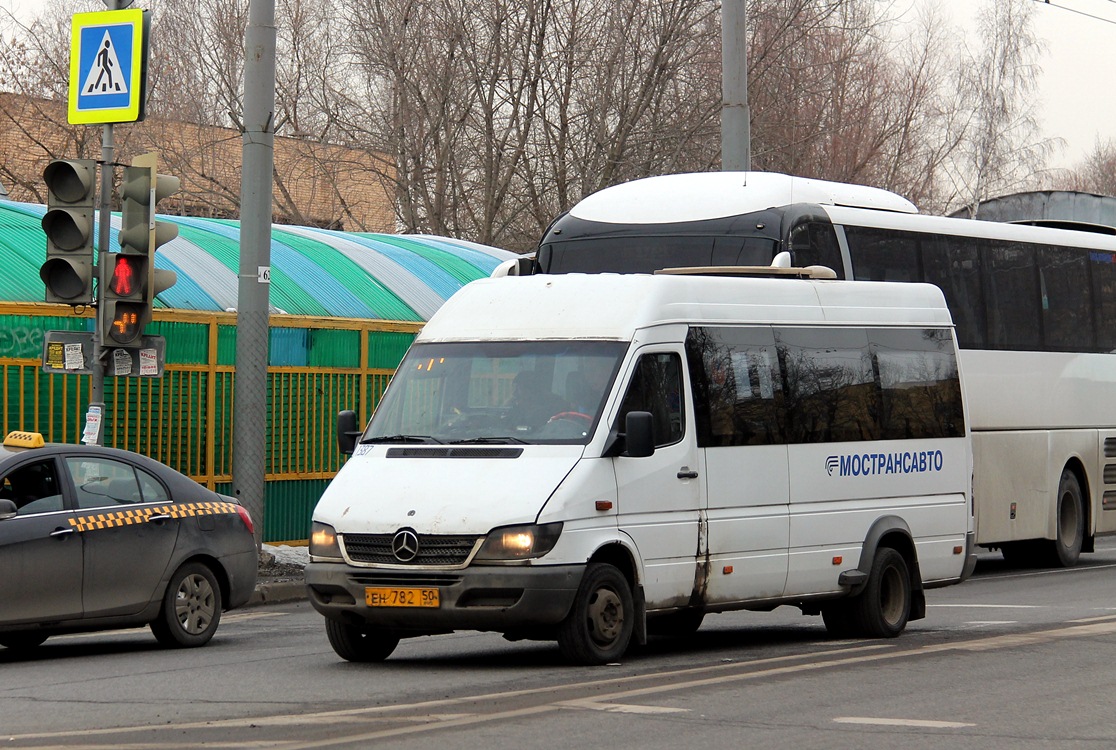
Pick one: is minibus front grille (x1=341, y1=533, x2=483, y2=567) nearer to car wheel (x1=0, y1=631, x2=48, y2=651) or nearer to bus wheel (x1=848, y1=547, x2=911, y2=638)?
car wheel (x1=0, y1=631, x2=48, y2=651)

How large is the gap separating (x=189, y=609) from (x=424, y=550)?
3.28m

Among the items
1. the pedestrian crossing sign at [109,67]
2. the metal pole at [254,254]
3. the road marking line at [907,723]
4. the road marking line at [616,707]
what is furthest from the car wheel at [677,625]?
the pedestrian crossing sign at [109,67]

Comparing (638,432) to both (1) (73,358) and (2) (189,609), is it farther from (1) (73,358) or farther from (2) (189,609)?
(1) (73,358)

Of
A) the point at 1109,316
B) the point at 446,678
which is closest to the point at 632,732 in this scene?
the point at 446,678

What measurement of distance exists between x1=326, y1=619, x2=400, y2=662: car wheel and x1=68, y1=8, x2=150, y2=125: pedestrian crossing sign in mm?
6779

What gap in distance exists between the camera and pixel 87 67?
54.0 ft

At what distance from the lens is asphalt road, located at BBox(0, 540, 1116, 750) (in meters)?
8.11

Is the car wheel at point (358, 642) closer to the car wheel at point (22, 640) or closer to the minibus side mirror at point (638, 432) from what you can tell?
the minibus side mirror at point (638, 432)

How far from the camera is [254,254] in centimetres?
1831

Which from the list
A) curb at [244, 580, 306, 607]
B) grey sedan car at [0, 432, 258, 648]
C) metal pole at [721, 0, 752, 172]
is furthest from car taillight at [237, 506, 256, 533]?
metal pole at [721, 0, 752, 172]

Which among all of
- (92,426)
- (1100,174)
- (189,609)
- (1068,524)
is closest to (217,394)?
(92,426)

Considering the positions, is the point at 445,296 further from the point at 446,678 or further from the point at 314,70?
the point at 446,678

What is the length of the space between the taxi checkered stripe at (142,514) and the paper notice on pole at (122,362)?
10.3ft

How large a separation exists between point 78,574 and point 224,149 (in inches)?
1050
